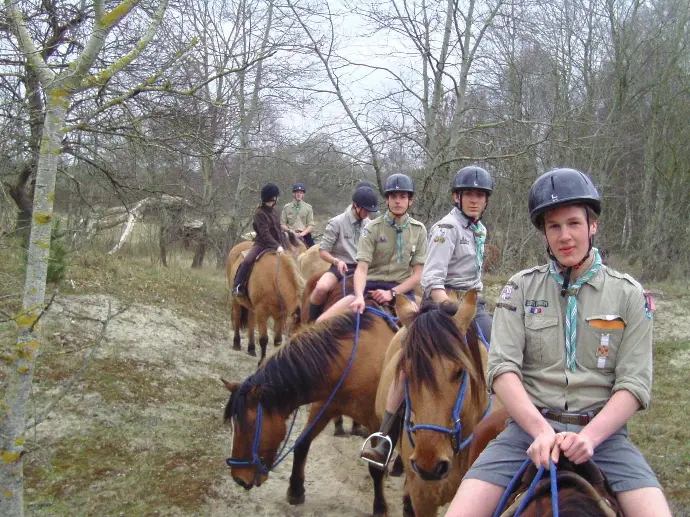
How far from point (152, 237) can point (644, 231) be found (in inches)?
499

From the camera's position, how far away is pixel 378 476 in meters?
4.51

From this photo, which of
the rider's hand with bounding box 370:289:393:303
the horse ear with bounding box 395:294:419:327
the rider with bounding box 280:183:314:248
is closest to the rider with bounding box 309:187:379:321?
the rider's hand with bounding box 370:289:393:303

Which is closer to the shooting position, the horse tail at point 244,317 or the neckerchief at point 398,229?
the neckerchief at point 398,229

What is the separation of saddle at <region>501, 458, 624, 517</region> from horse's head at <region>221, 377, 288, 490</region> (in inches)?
93.8

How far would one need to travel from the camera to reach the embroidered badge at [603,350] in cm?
227

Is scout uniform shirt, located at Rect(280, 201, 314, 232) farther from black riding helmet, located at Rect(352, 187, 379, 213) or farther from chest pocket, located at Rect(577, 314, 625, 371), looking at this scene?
chest pocket, located at Rect(577, 314, 625, 371)

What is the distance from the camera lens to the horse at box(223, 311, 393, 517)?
4.16m

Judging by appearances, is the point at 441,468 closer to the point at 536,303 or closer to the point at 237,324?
the point at 536,303

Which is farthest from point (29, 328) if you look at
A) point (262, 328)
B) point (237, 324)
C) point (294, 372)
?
point (237, 324)

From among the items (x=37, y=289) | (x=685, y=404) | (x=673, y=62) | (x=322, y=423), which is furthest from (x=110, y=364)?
(x=673, y=62)

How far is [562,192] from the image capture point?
2.29 meters

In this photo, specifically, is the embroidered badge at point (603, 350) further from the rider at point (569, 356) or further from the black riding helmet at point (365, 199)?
the black riding helmet at point (365, 199)

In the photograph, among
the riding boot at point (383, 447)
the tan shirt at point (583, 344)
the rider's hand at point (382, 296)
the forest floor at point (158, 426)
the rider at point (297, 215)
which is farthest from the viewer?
the rider at point (297, 215)

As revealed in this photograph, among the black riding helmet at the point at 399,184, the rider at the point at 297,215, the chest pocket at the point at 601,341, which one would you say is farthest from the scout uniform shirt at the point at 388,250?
the rider at the point at 297,215
